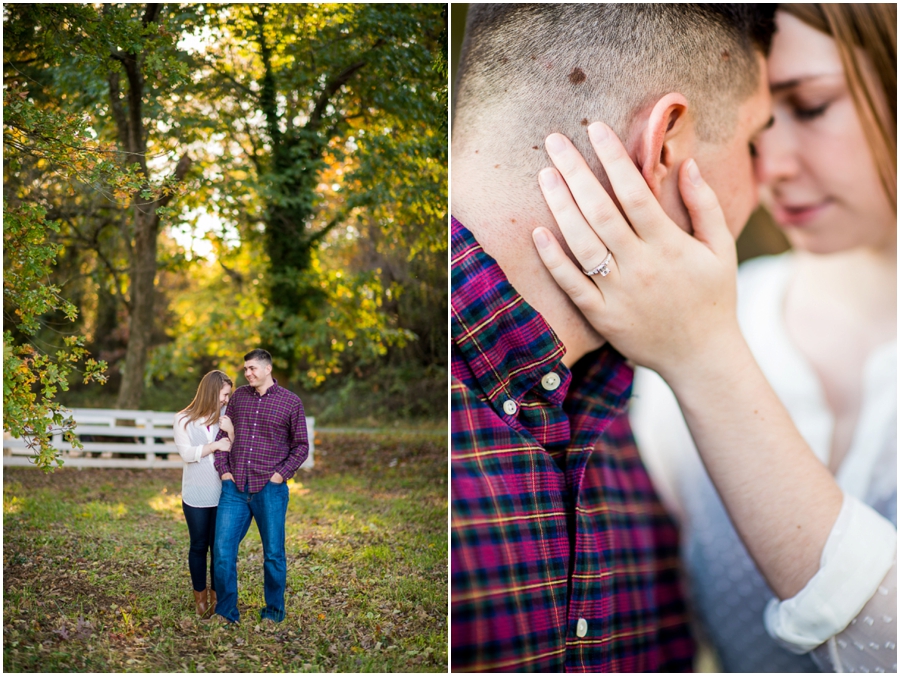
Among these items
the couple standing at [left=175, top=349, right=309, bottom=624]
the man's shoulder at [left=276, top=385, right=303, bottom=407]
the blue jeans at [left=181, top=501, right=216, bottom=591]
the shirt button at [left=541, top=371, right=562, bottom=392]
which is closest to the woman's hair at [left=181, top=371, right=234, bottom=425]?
the couple standing at [left=175, top=349, right=309, bottom=624]

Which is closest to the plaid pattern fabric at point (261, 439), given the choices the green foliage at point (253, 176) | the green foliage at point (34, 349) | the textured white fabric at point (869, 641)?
the green foliage at point (253, 176)

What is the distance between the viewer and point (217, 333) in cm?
201

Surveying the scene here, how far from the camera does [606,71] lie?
1420mm

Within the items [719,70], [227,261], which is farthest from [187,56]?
[719,70]

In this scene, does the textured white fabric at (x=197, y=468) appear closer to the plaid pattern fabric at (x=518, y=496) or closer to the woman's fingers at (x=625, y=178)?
the plaid pattern fabric at (x=518, y=496)

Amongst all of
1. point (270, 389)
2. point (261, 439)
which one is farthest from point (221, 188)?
point (261, 439)

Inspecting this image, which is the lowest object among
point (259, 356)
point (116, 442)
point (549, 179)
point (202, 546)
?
point (202, 546)

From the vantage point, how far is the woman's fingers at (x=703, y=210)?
1.46 meters

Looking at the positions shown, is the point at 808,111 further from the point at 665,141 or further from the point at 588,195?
the point at 588,195

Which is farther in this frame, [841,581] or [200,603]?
[200,603]

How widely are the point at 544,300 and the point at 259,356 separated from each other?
0.97 metres

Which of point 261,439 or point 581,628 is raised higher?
point 261,439

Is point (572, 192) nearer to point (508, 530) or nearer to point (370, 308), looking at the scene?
point (508, 530)

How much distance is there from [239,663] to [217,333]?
100 cm
